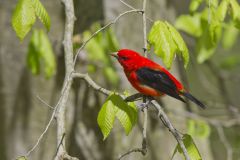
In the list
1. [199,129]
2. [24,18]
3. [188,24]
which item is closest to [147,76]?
[24,18]

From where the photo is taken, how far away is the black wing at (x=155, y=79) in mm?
2891

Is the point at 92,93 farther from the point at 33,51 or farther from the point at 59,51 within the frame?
the point at 33,51

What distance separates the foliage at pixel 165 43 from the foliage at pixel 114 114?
0.26m

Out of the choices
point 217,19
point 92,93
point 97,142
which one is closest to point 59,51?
point 92,93

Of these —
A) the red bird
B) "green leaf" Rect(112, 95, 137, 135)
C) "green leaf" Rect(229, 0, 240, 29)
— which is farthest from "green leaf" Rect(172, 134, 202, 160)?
"green leaf" Rect(229, 0, 240, 29)

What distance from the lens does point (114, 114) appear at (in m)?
2.34

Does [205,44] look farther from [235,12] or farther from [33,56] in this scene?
[33,56]

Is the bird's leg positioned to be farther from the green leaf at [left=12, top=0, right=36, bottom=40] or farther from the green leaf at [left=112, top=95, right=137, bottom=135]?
the green leaf at [left=12, top=0, right=36, bottom=40]

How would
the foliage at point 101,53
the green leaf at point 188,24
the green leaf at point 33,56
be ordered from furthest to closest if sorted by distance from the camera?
the green leaf at point 188,24, the foliage at point 101,53, the green leaf at point 33,56

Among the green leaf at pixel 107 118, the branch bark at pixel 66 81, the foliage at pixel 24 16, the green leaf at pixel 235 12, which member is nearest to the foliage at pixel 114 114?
the green leaf at pixel 107 118

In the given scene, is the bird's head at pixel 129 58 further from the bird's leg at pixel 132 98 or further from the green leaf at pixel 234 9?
the green leaf at pixel 234 9

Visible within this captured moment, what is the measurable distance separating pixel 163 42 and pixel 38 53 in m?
1.56

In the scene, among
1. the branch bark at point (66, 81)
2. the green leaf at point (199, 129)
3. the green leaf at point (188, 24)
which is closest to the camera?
the branch bark at point (66, 81)

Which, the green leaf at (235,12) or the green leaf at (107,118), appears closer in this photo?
the green leaf at (107,118)
